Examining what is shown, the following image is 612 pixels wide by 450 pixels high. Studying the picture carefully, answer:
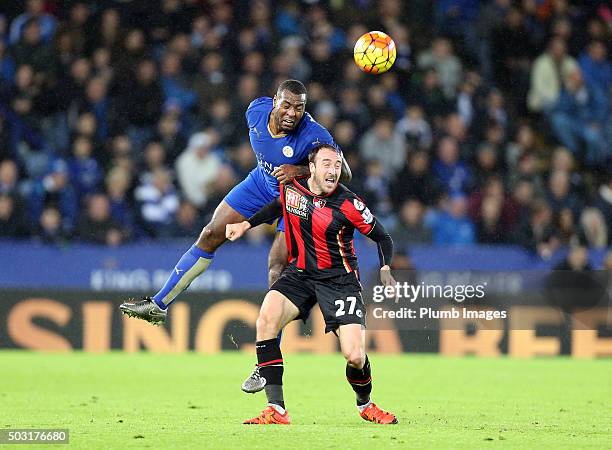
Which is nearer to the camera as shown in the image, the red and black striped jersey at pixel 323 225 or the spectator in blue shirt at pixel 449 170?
the red and black striped jersey at pixel 323 225

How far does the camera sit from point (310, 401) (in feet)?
32.4

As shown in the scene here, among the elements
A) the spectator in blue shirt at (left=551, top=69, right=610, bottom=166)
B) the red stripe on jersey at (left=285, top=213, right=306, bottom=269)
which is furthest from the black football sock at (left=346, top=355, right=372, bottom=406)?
the spectator in blue shirt at (left=551, top=69, right=610, bottom=166)

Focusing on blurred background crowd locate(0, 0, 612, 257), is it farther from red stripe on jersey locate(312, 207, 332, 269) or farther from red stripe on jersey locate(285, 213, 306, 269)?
red stripe on jersey locate(312, 207, 332, 269)

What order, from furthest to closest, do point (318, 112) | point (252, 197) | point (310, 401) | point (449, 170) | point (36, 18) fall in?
point (36, 18) → point (449, 170) → point (318, 112) → point (310, 401) → point (252, 197)

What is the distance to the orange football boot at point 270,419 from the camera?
800 centimetres

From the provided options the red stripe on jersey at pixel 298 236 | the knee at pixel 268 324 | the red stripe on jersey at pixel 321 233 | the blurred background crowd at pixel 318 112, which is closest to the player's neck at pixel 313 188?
the red stripe on jersey at pixel 321 233

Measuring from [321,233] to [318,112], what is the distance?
8820mm

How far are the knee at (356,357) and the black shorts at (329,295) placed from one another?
0.20m

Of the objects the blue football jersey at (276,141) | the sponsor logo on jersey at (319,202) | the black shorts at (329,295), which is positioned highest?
the blue football jersey at (276,141)

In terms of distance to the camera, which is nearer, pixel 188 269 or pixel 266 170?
pixel 266 170

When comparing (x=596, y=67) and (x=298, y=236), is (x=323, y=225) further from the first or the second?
(x=596, y=67)

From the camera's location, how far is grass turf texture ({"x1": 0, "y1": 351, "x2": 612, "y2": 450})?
24.0 ft

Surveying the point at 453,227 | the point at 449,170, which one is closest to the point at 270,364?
the point at 453,227

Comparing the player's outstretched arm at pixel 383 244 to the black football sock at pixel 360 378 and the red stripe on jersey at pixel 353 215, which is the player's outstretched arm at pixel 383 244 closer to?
the red stripe on jersey at pixel 353 215
